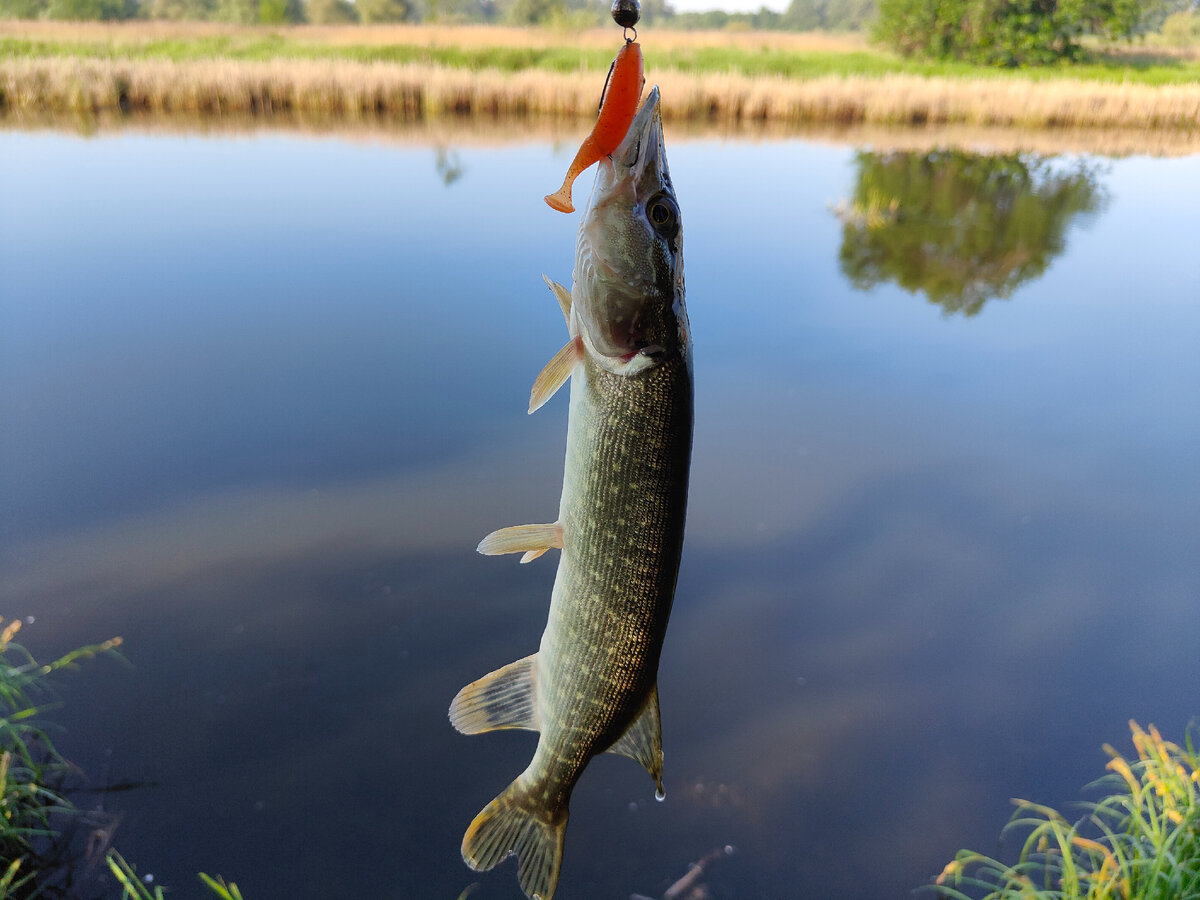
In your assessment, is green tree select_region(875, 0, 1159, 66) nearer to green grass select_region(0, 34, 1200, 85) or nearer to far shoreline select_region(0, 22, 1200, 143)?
green grass select_region(0, 34, 1200, 85)

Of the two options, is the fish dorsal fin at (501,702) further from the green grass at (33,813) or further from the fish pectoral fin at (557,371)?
the green grass at (33,813)

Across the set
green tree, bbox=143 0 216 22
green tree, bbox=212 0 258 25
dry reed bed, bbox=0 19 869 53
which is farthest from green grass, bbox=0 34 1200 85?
green tree, bbox=143 0 216 22

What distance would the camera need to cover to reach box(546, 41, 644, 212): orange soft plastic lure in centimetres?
106

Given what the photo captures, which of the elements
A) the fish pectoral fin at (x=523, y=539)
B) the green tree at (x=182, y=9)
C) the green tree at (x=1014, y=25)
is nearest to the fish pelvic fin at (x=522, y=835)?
the fish pectoral fin at (x=523, y=539)

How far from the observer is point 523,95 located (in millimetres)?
17141

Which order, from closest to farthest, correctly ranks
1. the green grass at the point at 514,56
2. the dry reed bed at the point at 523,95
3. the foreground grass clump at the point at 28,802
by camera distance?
the foreground grass clump at the point at 28,802, the dry reed bed at the point at 523,95, the green grass at the point at 514,56

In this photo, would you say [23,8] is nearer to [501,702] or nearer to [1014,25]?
[1014,25]

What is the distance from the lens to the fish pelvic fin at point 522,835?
142 centimetres

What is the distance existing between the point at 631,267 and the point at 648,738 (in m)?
0.83

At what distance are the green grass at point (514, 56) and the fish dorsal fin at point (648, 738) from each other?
2047 centimetres

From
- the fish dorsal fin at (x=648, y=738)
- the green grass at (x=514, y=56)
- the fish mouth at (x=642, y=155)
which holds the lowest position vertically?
the fish dorsal fin at (x=648, y=738)

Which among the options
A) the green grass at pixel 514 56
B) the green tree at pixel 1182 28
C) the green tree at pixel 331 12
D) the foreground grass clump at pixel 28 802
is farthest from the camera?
the green tree at pixel 1182 28

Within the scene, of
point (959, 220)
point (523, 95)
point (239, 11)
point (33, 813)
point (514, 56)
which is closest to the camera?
point (33, 813)

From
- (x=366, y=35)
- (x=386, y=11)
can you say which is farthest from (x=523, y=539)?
(x=386, y=11)
